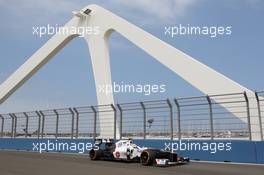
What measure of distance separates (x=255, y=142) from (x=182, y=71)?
11635mm

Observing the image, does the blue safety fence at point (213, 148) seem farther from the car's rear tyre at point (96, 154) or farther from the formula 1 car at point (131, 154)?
the car's rear tyre at point (96, 154)

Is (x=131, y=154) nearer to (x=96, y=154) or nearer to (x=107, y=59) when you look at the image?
(x=96, y=154)

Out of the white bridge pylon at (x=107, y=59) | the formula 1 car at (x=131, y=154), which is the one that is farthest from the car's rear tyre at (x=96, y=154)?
the white bridge pylon at (x=107, y=59)

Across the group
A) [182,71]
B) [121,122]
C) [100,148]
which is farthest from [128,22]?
[100,148]

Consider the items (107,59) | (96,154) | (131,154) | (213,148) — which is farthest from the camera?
(107,59)

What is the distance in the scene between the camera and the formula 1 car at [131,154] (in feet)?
39.4

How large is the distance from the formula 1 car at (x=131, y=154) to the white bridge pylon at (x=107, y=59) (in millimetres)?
3421

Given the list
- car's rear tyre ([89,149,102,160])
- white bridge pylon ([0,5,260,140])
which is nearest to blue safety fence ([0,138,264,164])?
white bridge pylon ([0,5,260,140])

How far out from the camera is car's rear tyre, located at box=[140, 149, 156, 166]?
12.0 metres

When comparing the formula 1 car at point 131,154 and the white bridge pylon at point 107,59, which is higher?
the white bridge pylon at point 107,59

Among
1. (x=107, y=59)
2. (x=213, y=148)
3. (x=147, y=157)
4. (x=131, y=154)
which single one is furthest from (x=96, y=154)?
(x=107, y=59)

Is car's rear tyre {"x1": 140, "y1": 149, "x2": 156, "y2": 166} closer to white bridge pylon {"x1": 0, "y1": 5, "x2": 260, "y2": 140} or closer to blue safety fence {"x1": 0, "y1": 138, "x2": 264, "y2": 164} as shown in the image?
blue safety fence {"x1": 0, "y1": 138, "x2": 264, "y2": 164}

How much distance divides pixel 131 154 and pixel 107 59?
17.0 meters

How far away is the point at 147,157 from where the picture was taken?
12148mm
